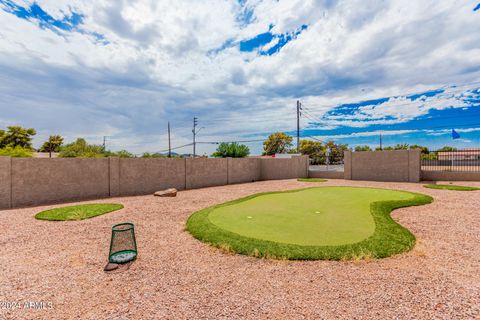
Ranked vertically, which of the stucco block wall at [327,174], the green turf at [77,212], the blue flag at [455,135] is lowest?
the green turf at [77,212]

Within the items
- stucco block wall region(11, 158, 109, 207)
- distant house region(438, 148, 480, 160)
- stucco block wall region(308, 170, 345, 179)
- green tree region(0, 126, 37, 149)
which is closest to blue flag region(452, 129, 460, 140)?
distant house region(438, 148, 480, 160)

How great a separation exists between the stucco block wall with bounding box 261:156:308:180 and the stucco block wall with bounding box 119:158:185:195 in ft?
26.5

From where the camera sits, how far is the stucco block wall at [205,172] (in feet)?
46.1

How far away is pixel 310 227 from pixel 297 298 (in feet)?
8.83

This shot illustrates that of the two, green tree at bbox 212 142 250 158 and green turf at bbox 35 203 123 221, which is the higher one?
green tree at bbox 212 142 250 158

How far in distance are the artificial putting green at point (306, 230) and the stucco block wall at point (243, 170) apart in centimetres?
862

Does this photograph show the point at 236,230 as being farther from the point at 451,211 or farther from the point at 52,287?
the point at 451,211

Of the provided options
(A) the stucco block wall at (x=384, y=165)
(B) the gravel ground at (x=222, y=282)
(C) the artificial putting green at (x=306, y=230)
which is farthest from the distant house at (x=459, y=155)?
(B) the gravel ground at (x=222, y=282)

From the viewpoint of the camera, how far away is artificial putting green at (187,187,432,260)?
4.39 meters

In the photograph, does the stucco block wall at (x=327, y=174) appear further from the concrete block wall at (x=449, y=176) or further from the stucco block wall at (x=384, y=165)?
the concrete block wall at (x=449, y=176)

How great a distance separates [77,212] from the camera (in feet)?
25.0

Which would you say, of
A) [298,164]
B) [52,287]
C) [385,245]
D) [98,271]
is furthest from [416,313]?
[298,164]

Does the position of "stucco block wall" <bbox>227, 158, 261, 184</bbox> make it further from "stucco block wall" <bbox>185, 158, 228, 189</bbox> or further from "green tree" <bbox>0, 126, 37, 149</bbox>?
"green tree" <bbox>0, 126, 37, 149</bbox>

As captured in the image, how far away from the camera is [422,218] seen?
269 inches
